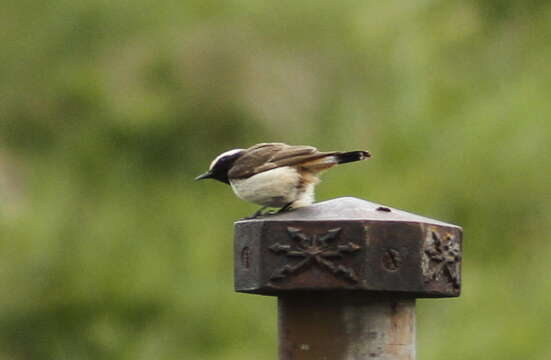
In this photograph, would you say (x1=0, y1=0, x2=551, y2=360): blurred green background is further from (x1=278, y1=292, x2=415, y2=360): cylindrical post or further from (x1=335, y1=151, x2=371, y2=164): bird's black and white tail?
(x1=278, y1=292, x2=415, y2=360): cylindrical post

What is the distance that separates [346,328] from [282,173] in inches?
32.7

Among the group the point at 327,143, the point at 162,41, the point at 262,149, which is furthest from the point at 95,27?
the point at 262,149

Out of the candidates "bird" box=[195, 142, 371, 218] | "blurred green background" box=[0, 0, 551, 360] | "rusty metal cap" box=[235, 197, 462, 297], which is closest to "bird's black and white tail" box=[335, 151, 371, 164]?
"bird" box=[195, 142, 371, 218]

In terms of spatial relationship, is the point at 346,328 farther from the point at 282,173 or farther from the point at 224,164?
the point at 224,164

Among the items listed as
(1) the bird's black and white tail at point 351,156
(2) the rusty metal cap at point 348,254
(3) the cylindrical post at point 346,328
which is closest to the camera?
(2) the rusty metal cap at point 348,254

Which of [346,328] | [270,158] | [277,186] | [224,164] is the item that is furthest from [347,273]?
[224,164]

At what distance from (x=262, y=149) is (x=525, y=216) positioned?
3.88m

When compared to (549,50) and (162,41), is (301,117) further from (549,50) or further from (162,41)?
(549,50)

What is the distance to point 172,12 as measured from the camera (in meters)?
8.30

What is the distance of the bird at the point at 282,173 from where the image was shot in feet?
12.4

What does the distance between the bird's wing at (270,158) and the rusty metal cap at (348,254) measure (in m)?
0.74

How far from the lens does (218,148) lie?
7.75 meters

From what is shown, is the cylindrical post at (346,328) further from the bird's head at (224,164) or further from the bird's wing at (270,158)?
the bird's head at (224,164)

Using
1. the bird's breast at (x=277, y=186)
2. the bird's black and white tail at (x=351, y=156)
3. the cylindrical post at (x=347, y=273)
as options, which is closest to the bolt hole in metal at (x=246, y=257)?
the cylindrical post at (x=347, y=273)
